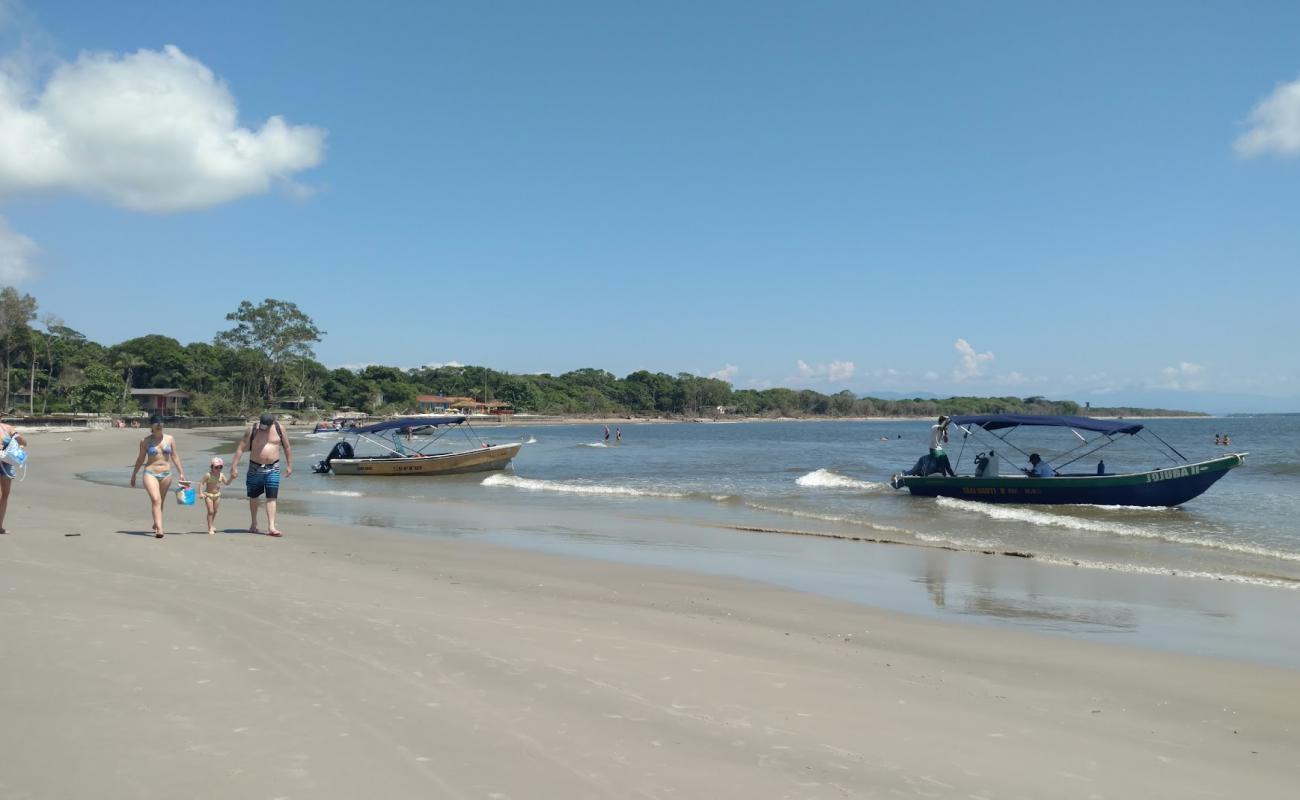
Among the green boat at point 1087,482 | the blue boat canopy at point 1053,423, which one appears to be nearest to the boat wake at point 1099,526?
the green boat at point 1087,482

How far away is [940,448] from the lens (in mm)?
23047

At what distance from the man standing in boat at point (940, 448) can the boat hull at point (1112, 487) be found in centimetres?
107

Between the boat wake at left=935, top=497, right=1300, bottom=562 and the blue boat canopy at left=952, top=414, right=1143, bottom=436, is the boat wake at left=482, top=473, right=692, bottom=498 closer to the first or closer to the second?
the boat wake at left=935, top=497, right=1300, bottom=562

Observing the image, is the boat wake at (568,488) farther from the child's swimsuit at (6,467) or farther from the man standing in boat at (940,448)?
the child's swimsuit at (6,467)

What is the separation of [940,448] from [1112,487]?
4.54 m

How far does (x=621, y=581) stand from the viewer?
9.52 m

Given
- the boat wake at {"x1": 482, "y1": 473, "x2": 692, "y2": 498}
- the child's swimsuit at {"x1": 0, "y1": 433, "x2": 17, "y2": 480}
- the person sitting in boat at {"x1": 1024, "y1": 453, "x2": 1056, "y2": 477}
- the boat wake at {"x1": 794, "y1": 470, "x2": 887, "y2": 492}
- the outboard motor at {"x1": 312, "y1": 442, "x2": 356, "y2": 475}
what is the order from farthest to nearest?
the outboard motor at {"x1": 312, "y1": 442, "x2": 356, "y2": 475}
the boat wake at {"x1": 794, "y1": 470, "x2": 887, "y2": 492}
the boat wake at {"x1": 482, "y1": 473, "x2": 692, "y2": 498}
the person sitting in boat at {"x1": 1024, "y1": 453, "x2": 1056, "y2": 477}
the child's swimsuit at {"x1": 0, "y1": 433, "x2": 17, "y2": 480}

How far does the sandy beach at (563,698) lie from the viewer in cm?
367

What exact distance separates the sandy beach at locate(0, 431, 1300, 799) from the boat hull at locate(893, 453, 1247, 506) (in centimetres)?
1389

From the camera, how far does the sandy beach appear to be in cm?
367

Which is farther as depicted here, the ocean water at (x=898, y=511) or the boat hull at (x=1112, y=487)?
the boat hull at (x=1112, y=487)

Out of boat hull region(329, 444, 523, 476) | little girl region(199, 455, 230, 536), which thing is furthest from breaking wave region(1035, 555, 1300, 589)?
boat hull region(329, 444, 523, 476)

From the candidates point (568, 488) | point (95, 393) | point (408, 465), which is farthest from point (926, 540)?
point (95, 393)

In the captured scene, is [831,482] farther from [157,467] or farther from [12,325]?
[12,325]
